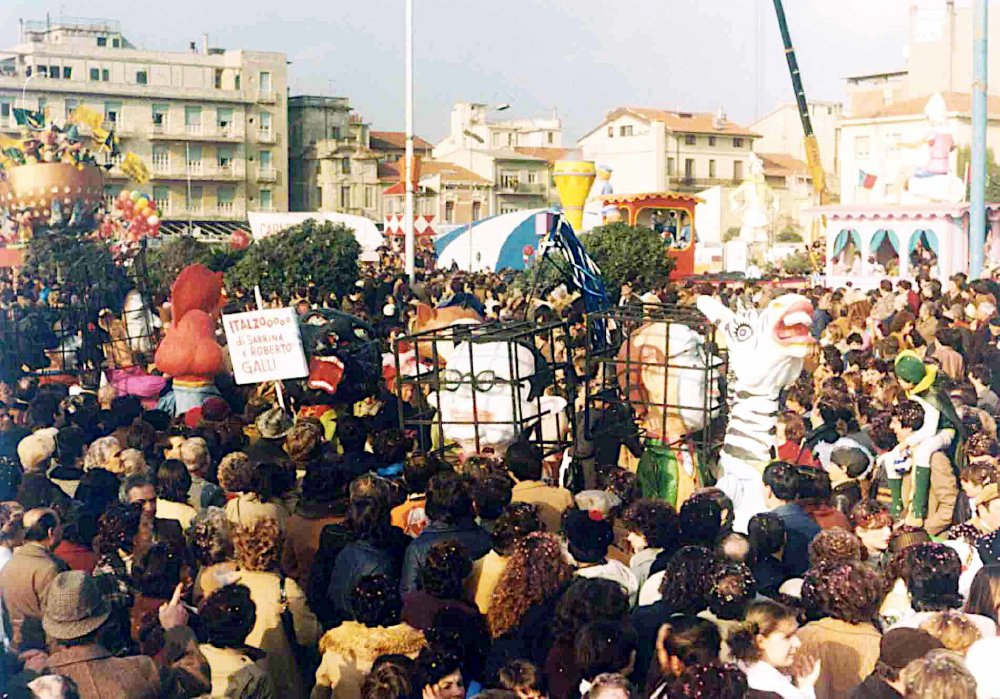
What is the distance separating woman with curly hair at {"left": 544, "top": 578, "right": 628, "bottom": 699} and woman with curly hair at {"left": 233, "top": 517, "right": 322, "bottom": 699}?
3.79ft

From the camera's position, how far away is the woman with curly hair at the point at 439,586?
514cm

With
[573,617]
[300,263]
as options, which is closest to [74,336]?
[300,263]

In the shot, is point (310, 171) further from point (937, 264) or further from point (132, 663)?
point (132, 663)

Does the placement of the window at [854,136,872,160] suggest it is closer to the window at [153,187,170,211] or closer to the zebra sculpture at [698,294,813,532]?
the window at [153,187,170,211]

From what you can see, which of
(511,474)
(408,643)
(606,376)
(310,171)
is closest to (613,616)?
(408,643)

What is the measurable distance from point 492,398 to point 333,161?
165 feet

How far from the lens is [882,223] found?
26422 millimetres

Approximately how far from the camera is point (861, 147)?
51312 millimetres

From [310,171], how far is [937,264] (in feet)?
122

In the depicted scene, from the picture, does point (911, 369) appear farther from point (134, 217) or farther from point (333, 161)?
point (333, 161)

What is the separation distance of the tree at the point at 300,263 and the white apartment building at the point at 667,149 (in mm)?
34976

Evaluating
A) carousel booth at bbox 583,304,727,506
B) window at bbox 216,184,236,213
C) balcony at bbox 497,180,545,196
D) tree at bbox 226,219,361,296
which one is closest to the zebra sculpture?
carousel booth at bbox 583,304,727,506

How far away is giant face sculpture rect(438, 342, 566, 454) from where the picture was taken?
27.4 feet

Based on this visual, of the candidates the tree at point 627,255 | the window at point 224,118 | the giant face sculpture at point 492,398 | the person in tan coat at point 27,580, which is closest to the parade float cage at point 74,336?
the giant face sculpture at point 492,398
